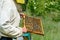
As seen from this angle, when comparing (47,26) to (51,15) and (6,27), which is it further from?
(6,27)

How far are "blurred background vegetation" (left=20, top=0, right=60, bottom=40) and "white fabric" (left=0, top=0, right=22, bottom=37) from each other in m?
3.67

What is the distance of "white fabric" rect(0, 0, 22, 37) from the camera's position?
Answer: 266cm

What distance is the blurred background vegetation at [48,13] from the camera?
22.6 feet

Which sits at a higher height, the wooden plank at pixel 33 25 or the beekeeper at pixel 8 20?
the beekeeper at pixel 8 20

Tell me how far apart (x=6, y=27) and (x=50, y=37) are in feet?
12.3

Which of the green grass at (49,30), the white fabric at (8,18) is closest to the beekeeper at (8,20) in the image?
the white fabric at (8,18)

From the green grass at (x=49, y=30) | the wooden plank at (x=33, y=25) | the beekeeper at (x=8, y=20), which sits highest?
the beekeeper at (x=8, y=20)

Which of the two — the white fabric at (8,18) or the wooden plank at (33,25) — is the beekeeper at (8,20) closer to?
the white fabric at (8,18)

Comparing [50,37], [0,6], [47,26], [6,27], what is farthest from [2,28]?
[47,26]

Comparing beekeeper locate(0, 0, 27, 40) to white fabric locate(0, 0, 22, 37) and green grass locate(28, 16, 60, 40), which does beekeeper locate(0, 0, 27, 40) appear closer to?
white fabric locate(0, 0, 22, 37)

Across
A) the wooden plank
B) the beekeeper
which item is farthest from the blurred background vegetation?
the beekeeper

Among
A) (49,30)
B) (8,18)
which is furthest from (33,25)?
(49,30)

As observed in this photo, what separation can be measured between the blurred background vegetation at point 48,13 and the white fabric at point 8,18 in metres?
3.67

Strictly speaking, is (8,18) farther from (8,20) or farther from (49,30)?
(49,30)
